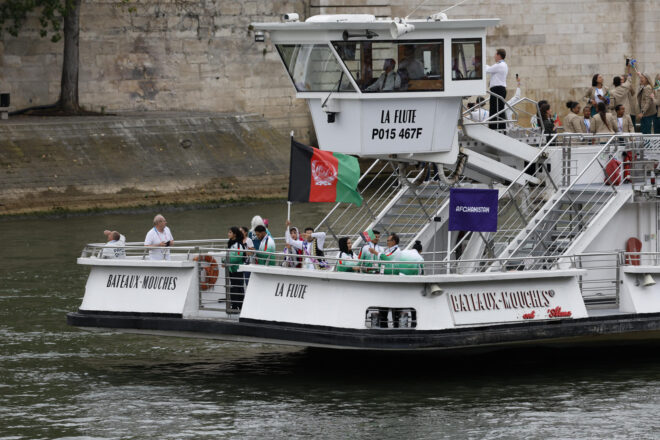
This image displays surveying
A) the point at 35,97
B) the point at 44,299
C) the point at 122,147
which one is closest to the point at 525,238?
the point at 44,299

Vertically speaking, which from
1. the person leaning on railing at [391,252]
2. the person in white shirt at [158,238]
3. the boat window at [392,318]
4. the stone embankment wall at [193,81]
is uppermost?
the stone embankment wall at [193,81]

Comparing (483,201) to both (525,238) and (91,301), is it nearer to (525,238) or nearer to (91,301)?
(525,238)

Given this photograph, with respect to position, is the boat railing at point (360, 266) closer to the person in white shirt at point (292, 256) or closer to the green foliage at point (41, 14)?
the person in white shirt at point (292, 256)

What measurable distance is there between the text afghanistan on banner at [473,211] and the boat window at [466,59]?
5.73 feet

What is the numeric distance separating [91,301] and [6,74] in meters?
26.9

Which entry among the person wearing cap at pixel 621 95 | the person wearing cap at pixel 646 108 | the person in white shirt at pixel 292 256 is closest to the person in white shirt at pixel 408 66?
the person in white shirt at pixel 292 256

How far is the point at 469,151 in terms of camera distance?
2097 cm

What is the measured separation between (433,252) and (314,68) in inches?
116

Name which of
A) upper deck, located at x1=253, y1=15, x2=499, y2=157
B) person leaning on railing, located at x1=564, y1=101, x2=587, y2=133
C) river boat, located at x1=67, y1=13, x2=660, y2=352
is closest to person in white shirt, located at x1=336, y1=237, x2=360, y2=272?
river boat, located at x1=67, y1=13, x2=660, y2=352

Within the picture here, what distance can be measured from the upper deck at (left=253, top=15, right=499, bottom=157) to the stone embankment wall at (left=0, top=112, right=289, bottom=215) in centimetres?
1995

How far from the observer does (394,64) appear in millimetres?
20266

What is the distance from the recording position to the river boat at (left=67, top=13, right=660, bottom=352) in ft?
61.6

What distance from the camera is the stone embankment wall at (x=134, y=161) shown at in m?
40.1

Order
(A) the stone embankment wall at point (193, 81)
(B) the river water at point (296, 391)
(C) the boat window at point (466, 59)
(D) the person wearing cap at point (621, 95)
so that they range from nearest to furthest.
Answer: (B) the river water at point (296, 391) → (C) the boat window at point (466, 59) → (D) the person wearing cap at point (621, 95) → (A) the stone embankment wall at point (193, 81)
